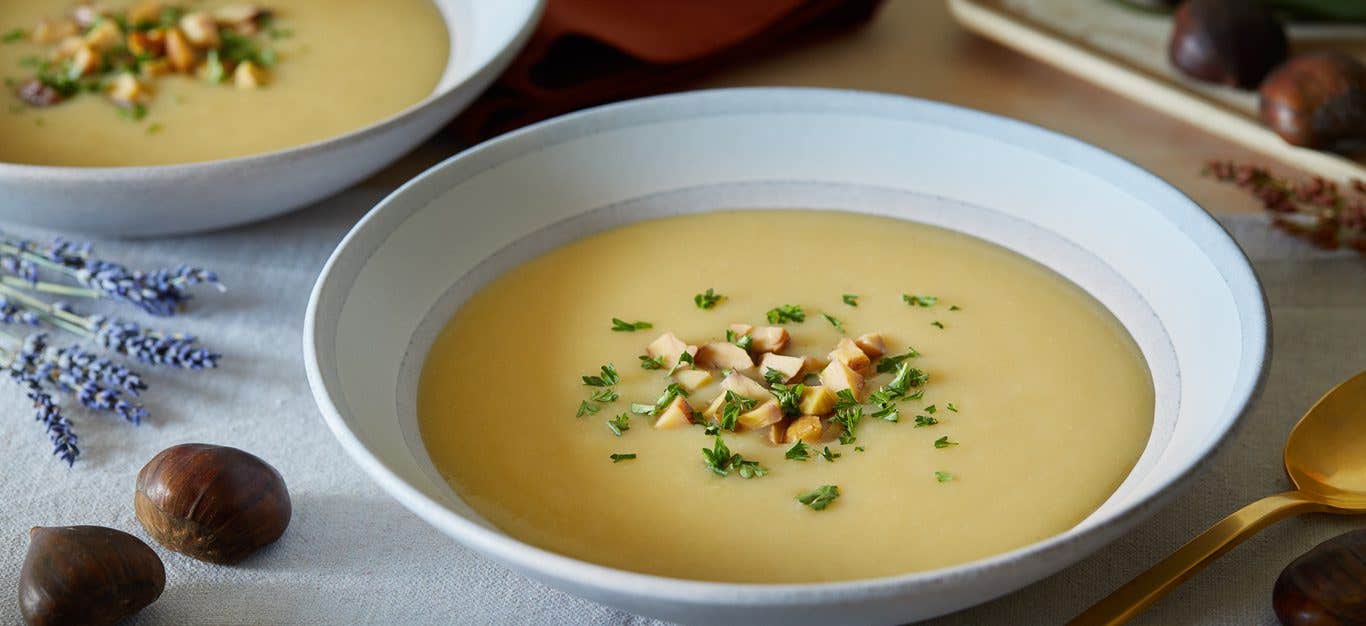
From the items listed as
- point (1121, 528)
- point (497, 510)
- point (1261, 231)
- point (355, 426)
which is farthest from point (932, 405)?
point (1261, 231)

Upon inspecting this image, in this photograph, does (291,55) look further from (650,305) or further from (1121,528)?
(1121,528)

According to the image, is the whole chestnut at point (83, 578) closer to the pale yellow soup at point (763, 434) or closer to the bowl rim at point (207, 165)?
the pale yellow soup at point (763, 434)

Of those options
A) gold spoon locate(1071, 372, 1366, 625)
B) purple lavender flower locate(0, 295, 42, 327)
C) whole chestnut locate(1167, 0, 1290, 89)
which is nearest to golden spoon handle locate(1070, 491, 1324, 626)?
gold spoon locate(1071, 372, 1366, 625)

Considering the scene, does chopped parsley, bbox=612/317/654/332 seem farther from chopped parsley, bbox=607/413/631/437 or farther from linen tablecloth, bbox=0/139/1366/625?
linen tablecloth, bbox=0/139/1366/625

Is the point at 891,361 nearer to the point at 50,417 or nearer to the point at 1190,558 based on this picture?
the point at 1190,558

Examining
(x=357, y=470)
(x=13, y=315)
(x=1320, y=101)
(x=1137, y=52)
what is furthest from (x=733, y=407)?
(x=1137, y=52)

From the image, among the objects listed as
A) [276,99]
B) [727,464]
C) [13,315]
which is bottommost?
[13,315]

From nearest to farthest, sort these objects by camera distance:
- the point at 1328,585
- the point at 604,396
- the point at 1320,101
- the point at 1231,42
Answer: the point at 1328,585, the point at 604,396, the point at 1320,101, the point at 1231,42
